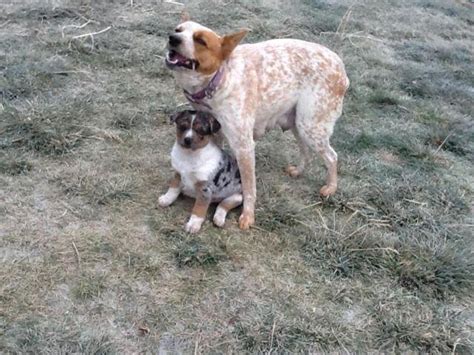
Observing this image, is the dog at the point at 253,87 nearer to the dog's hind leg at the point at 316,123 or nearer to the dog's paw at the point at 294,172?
the dog's hind leg at the point at 316,123

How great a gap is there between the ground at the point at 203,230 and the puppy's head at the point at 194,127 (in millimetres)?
594

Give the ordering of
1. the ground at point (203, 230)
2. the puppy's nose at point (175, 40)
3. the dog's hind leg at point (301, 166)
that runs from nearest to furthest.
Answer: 1. the ground at point (203, 230)
2. the puppy's nose at point (175, 40)
3. the dog's hind leg at point (301, 166)

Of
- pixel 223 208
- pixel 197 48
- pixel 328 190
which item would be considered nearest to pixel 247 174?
pixel 223 208

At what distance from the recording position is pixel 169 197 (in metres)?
3.96

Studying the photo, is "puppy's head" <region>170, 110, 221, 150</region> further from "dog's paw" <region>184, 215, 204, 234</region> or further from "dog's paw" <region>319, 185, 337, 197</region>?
"dog's paw" <region>319, 185, 337, 197</region>

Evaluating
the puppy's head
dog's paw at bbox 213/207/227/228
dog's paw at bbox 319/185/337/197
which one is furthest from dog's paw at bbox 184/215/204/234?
dog's paw at bbox 319/185/337/197

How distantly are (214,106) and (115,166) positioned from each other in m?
1.18

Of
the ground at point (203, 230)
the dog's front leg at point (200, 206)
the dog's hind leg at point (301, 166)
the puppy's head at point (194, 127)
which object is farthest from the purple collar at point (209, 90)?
the dog's hind leg at point (301, 166)

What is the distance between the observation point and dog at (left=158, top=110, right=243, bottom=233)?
11.8 ft

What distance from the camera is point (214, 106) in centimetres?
358

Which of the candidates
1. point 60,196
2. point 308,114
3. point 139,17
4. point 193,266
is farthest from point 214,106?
point 139,17

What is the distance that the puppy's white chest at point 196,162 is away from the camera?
12.1ft

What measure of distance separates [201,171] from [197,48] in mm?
843

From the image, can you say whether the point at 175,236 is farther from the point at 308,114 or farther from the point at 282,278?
the point at 308,114
